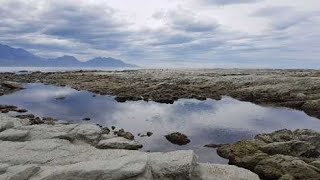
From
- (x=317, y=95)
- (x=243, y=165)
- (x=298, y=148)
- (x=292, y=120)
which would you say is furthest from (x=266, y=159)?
(x=317, y=95)

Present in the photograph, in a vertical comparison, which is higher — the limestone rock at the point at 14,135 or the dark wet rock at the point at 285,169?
the limestone rock at the point at 14,135

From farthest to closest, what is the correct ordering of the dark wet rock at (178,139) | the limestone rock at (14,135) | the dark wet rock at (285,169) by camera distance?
the dark wet rock at (178,139) → the limestone rock at (14,135) → the dark wet rock at (285,169)

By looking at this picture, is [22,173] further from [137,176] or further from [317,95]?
[317,95]

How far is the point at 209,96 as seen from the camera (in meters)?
61.7

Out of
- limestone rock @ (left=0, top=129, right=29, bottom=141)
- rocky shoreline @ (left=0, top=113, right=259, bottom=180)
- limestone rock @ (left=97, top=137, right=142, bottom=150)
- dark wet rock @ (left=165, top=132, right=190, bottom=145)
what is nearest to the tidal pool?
dark wet rock @ (left=165, top=132, right=190, bottom=145)

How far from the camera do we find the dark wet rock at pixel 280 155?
21.0 m

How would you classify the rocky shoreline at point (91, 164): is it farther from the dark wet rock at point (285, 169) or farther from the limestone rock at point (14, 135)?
the dark wet rock at point (285, 169)

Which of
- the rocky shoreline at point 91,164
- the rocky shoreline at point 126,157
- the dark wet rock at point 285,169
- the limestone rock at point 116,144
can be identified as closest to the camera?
the rocky shoreline at point 91,164

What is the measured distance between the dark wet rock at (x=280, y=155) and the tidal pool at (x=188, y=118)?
5.06 feet

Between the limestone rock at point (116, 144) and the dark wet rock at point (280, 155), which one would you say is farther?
the limestone rock at point (116, 144)

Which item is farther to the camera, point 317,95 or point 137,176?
point 317,95

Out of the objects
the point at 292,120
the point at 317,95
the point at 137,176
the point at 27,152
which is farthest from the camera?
the point at 317,95

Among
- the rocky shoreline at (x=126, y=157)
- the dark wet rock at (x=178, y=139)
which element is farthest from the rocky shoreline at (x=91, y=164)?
the dark wet rock at (x=178, y=139)

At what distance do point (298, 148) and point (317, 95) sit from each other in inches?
1139
